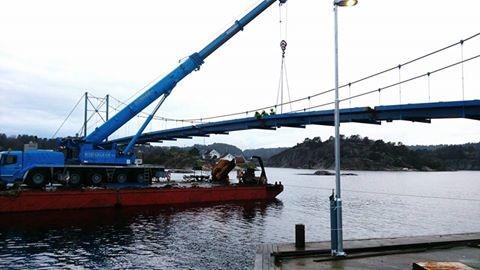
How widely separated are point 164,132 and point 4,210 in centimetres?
6227

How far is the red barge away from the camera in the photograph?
3362cm

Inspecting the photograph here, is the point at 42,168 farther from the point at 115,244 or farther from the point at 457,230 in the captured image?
the point at 457,230

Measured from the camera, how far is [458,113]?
139 ft

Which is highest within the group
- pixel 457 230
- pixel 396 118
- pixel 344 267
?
pixel 396 118

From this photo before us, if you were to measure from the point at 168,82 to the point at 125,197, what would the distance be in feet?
43.5

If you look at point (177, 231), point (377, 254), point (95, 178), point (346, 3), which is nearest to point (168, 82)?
point (95, 178)

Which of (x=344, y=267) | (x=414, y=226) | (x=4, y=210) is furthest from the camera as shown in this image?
(x=414, y=226)

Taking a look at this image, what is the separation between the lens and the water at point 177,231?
2045 centimetres

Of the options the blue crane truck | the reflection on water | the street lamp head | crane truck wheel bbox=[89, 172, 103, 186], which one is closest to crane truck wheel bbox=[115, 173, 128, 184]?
the blue crane truck

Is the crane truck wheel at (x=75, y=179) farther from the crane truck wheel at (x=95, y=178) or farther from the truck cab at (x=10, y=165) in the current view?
the truck cab at (x=10, y=165)

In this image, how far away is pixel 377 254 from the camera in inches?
547

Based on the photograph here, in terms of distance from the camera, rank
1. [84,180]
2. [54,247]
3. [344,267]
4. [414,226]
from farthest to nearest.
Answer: [84,180] < [414,226] < [54,247] < [344,267]

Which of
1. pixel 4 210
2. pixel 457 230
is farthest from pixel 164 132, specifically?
pixel 457 230

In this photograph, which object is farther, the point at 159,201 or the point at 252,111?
the point at 252,111
